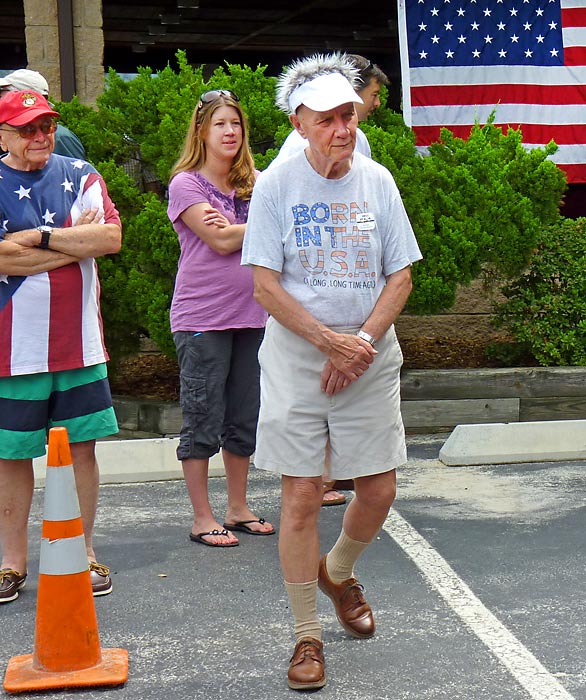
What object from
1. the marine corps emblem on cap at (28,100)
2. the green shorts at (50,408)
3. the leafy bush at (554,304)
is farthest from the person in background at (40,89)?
the leafy bush at (554,304)

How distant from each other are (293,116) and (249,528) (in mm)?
2247

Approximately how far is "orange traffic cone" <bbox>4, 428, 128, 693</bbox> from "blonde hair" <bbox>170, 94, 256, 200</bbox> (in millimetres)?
1871

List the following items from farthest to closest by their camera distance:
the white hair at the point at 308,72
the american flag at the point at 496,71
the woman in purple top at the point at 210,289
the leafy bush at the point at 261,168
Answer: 1. the american flag at the point at 496,71
2. the leafy bush at the point at 261,168
3. the woman in purple top at the point at 210,289
4. the white hair at the point at 308,72

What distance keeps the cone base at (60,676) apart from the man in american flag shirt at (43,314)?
0.76 meters

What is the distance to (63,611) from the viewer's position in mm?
3586

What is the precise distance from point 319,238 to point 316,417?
0.57 meters

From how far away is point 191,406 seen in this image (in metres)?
5.09

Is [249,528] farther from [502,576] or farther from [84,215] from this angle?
[84,215]

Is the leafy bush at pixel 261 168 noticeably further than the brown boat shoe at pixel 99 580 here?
Yes

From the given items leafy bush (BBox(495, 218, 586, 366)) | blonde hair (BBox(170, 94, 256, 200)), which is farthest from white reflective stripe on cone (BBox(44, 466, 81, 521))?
leafy bush (BBox(495, 218, 586, 366))

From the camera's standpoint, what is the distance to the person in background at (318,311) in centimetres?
354

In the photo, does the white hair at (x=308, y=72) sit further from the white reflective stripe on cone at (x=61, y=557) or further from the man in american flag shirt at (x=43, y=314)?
the white reflective stripe on cone at (x=61, y=557)

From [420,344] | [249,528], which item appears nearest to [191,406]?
[249,528]

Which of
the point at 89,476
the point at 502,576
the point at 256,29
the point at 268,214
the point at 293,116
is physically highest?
the point at 256,29
